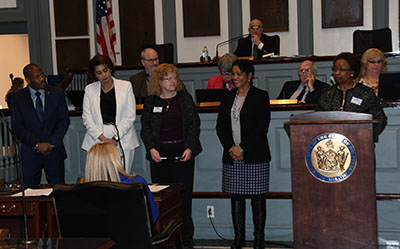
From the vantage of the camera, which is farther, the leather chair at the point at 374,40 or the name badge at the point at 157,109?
the leather chair at the point at 374,40

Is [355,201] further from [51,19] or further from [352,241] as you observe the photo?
[51,19]

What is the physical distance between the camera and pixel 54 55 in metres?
11.5

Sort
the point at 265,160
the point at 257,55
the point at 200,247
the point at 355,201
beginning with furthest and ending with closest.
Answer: the point at 257,55
the point at 200,247
the point at 265,160
the point at 355,201

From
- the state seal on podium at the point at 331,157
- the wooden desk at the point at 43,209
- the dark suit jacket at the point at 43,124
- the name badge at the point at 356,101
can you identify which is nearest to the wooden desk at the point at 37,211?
the wooden desk at the point at 43,209

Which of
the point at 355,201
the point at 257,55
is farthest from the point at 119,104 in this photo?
the point at 257,55

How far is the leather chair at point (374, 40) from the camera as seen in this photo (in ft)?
→ 26.4

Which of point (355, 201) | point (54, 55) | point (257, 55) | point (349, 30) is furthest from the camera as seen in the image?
point (54, 55)

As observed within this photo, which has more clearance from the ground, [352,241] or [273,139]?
[273,139]

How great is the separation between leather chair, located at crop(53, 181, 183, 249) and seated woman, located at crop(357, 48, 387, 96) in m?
2.94

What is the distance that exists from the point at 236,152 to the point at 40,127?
6.19ft

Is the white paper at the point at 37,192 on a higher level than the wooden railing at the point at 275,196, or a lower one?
higher

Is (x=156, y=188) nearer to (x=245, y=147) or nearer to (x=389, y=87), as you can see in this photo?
(x=245, y=147)

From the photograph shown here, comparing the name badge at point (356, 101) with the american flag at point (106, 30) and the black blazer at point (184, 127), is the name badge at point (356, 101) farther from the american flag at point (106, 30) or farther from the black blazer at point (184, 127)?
the american flag at point (106, 30)

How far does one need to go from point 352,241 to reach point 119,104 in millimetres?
2335
